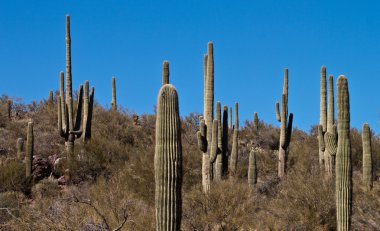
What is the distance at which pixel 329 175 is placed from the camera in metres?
18.8

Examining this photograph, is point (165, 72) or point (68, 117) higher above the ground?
point (165, 72)

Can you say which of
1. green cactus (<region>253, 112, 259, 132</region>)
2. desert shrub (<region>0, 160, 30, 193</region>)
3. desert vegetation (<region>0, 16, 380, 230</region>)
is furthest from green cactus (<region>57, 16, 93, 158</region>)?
green cactus (<region>253, 112, 259, 132</region>)

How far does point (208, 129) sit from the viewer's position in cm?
1827

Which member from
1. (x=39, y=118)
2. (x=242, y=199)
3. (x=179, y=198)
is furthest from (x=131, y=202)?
(x=39, y=118)

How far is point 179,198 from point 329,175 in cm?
908

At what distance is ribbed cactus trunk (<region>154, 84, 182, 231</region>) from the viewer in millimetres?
10531

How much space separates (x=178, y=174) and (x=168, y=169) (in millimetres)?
178

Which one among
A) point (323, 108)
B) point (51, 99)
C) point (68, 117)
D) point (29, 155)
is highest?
point (51, 99)

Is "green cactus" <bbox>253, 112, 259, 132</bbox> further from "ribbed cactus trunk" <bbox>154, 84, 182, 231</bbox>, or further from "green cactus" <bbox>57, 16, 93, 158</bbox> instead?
"ribbed cactus trunk" <bbox>154, 84, 182, 231</bbox>

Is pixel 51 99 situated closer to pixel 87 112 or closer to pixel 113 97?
pixel 113 97

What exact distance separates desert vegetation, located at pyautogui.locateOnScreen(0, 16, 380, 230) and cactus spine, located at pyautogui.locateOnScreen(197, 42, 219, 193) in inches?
1.2

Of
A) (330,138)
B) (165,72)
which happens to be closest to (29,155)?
(165,72)

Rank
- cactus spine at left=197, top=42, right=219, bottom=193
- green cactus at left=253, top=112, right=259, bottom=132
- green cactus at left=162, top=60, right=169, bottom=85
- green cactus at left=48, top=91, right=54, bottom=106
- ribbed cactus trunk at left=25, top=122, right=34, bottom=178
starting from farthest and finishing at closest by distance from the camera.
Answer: green cactus at left=253, top=112, right=259, bottom=132 < green cactus at left=48, top=91, right=54, bottom=106 < ribbed cactus trunk at left=25, top=122, right=34, bottom=178 < cactus spine at left=197, top=42, right=219, bottom=193 < green cactus at left=162, top=60, right=169, bottom=85

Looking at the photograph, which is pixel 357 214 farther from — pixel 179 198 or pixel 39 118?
pixel 39 118
